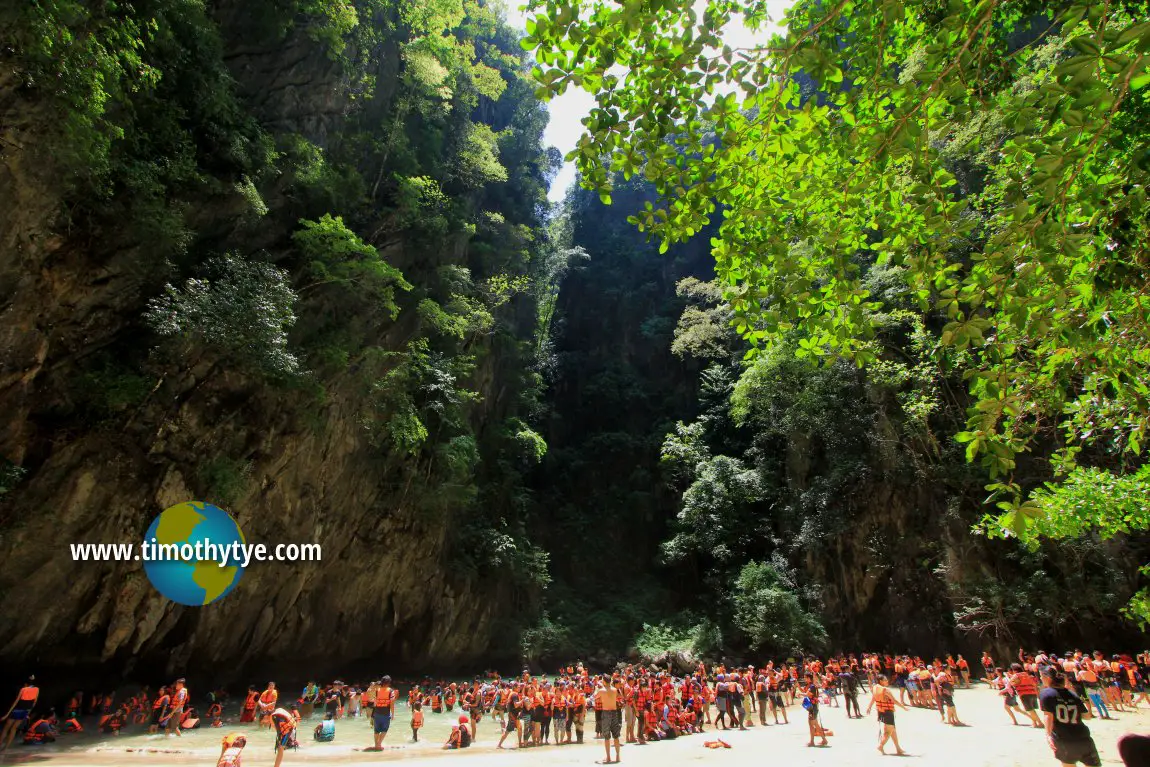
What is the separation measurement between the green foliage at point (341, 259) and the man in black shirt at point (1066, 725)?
1310 cm

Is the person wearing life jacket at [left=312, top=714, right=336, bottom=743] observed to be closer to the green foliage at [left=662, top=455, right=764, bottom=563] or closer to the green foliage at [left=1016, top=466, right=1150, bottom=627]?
the green foliage at [left=1016, top=466, right=1150, bottom=627]

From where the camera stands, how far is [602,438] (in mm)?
29031

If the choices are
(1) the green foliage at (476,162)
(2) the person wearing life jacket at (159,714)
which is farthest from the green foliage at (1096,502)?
(1) the green foliage at (476,162)

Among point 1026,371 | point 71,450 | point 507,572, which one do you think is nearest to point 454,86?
point 71,450

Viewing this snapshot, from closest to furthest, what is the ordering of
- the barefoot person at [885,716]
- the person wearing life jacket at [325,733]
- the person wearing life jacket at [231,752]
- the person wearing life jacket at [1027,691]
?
the person wearing life jacket at [231,752], the barefoot person at [885,716], the person wearing life jacket at [1027,691], the person wearing life jacket at [325,733]

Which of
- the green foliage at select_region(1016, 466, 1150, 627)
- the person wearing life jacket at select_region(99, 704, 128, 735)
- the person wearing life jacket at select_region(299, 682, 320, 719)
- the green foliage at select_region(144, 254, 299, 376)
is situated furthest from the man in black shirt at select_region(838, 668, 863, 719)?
the person wearing life jacket at select_region(99, 704, 128, 735)

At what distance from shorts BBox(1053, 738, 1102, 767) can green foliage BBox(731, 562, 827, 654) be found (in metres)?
14.0

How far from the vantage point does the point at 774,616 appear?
17.7 metres

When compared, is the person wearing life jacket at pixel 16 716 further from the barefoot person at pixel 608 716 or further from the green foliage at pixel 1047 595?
the green foliage at pixel 1047 595

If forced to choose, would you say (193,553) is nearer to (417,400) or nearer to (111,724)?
(111,724)

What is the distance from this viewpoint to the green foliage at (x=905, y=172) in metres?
2.44

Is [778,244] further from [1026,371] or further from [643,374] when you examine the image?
[643,374]

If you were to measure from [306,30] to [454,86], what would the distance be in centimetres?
675

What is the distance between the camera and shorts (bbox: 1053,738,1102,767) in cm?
418
